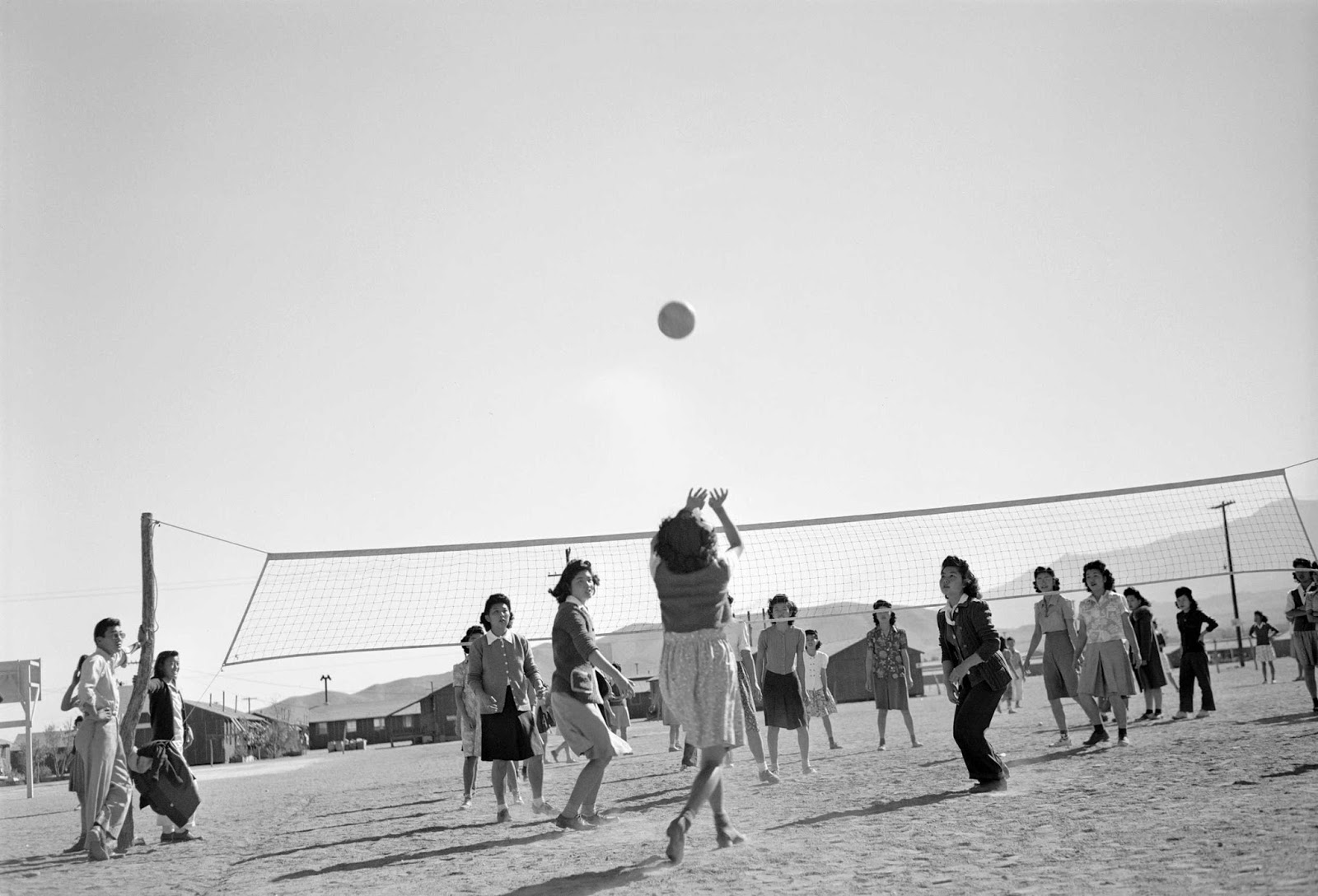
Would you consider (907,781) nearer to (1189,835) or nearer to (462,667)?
(1189,835)

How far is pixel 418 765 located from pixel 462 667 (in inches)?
519

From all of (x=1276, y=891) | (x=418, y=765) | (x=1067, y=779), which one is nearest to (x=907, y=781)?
(x=1067, y=779)

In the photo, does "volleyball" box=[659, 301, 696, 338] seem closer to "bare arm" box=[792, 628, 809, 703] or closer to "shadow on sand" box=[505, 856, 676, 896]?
"bare arm" box=[792, 628, 809, 703]

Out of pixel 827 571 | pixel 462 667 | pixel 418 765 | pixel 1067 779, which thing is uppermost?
pixel 827 571

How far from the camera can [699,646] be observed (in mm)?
6398

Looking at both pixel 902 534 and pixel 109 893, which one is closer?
pixel 109 893

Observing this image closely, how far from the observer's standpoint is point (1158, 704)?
15234 millimetres

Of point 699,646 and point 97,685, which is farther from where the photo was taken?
point 97,685

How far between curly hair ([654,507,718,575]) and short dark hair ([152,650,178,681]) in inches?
219

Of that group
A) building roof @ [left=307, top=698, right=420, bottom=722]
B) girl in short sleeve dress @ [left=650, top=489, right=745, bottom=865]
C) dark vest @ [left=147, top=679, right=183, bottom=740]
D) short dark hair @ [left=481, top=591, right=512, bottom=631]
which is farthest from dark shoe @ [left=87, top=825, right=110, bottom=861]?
building roof @ [left=307, top=698, right=420, bottom=722]

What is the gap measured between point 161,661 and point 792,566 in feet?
24.2

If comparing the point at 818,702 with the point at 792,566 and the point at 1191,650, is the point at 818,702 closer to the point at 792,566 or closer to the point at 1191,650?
the point at 792,566

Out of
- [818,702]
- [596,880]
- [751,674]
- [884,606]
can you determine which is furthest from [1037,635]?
[596,880]

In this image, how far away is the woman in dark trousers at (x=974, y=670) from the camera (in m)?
8.21
